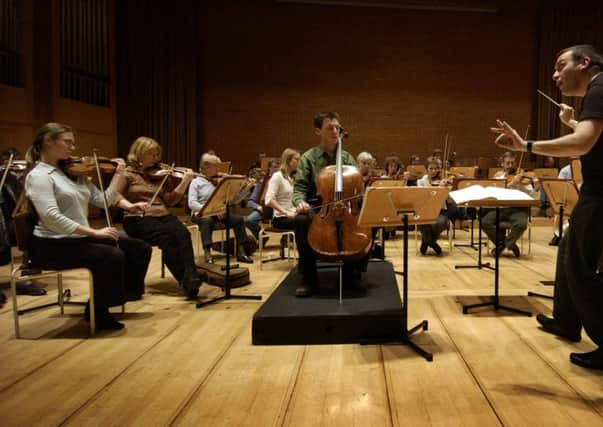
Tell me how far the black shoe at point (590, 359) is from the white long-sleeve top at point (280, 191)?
9.24 feet

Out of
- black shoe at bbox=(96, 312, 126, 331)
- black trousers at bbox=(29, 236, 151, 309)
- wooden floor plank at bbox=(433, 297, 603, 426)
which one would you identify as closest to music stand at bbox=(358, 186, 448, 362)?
wooden floor plank at bbox=(433, 297, 603, 426)

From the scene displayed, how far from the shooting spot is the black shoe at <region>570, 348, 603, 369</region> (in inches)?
88.5

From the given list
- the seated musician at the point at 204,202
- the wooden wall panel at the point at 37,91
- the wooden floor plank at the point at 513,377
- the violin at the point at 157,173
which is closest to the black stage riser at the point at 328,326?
the wooden floor plank at the point at 513,377

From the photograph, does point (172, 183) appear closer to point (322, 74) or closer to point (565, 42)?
point (322, 74)

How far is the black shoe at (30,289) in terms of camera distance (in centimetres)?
377

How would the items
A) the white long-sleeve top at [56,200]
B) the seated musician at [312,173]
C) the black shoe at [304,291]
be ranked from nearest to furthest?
the white long-sleeve top at [56,200]
the black shoe at [304,291]
the seated musician at [312,173]

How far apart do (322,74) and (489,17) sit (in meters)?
3.61

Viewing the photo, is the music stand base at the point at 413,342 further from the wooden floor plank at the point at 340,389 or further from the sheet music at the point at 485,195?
the sheet music at the point at 485,195

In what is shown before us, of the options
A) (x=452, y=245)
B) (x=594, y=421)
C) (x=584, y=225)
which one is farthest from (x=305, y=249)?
(x=452, y=245)

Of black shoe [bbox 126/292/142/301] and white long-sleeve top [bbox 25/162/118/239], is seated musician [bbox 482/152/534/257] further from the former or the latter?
white long-sleeve top [bbox 25/162/118/239]

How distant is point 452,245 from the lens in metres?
5.89

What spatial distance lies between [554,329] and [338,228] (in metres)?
1.33

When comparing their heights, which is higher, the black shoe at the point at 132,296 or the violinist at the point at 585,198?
the violinist at the point at 585,198

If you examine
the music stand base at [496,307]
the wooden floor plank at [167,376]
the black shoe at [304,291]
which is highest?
the black shoe at [304,291]
